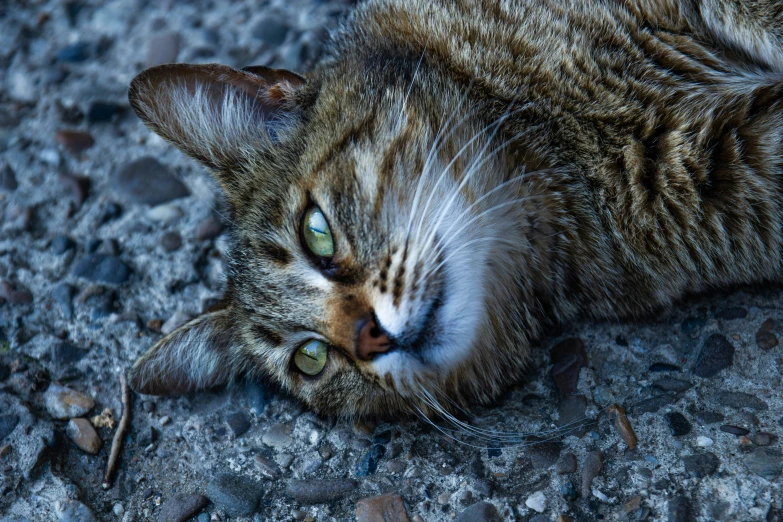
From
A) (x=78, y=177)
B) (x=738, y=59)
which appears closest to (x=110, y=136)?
(x=78, y=177)

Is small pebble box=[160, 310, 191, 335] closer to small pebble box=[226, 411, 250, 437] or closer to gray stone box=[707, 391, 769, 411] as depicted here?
small pebble box=[226, 411, 250, 437]

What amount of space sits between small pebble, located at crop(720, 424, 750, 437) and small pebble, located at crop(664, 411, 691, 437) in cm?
10

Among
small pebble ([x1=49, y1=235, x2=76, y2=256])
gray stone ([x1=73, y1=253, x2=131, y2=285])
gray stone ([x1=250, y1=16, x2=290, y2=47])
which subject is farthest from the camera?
gray stone ([x1=250, y1=16, x2=290, y2=47])

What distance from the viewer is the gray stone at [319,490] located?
2.29 meters

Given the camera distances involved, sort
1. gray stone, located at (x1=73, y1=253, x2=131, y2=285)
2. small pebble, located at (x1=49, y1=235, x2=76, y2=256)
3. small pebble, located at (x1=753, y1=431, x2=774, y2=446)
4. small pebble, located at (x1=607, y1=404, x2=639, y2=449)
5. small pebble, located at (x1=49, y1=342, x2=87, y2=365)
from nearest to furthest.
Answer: small pebble, located at (x1=753, y1=431, x2=774, y2=446), small pebble, located at (x1=607, y1=404, x2=639, y2=449), small pebble, located at (x1=49, y1=342, x2=87, y2=365), gray stone, located at (x1=73, y1=253, x2=131, y2=285), small pebble, located at (x1=49, y1=235, x2=76, y2=256)

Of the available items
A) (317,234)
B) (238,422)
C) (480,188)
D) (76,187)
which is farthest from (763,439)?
(76,187)

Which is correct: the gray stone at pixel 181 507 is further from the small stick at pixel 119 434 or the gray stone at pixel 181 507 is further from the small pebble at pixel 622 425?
the small pebble at pixel 622 425

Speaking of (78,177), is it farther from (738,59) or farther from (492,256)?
(738,59)

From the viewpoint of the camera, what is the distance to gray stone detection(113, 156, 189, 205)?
3250 millimetres

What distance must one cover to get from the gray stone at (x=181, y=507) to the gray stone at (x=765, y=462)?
5.56ft

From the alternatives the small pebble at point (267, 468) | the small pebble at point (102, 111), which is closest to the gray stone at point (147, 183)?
the small pebble at point (102, 111)

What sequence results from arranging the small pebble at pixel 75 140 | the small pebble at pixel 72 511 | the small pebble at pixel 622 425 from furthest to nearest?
the small pebble at pixel 75 140, the small pebble at pixel 72 511, the small pebble at pixel 622 425

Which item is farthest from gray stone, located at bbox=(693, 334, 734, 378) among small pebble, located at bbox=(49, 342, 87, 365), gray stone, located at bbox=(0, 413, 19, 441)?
gray stone, located at bbox=(0, 413, 19, 441)

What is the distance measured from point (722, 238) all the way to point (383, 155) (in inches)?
45.6
